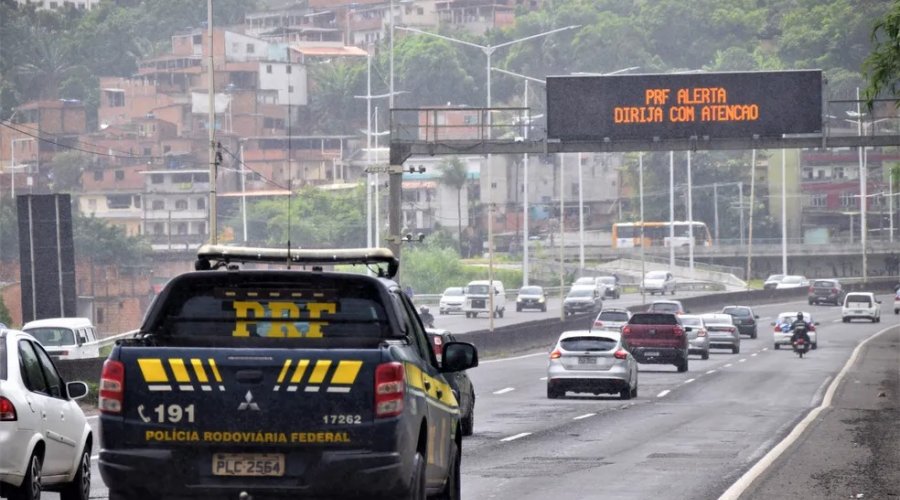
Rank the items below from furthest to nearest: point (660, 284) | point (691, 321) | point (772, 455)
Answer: point (660, 284) → point (691, 321) → point (772, 455)

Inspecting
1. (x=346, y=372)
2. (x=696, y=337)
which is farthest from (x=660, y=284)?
(x=346, y=372)

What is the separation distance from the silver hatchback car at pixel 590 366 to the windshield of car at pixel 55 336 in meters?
13.9

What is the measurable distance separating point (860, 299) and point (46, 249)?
5613 centimetres

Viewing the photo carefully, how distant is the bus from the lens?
159 metres

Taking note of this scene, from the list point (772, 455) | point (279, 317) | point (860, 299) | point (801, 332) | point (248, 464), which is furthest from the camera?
point (860, 299)

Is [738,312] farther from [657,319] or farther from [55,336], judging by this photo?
[55,336]

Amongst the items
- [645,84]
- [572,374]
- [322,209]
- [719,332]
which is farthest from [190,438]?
[322,209]

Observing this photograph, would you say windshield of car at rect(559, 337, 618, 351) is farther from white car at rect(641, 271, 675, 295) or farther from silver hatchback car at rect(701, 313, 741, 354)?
white car at rect(641, 271, 675, 295)

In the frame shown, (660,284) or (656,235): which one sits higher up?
(656,235)

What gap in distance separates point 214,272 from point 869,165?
191850 mm

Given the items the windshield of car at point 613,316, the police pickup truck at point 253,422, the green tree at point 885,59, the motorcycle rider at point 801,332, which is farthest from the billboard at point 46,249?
the police pickup truck at point 253,422

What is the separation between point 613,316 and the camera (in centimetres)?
6247

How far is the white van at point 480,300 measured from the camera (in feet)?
303

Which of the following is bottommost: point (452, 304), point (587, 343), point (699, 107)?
point (452, 304)
